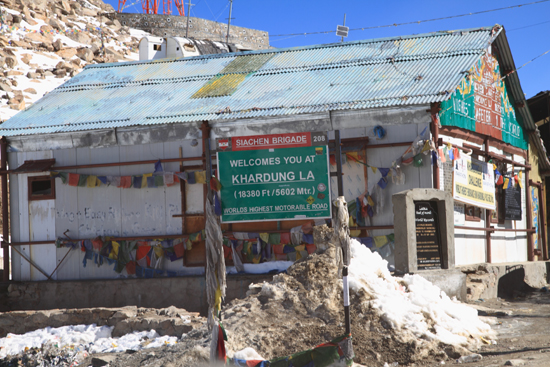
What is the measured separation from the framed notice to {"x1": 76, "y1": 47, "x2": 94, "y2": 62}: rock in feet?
132

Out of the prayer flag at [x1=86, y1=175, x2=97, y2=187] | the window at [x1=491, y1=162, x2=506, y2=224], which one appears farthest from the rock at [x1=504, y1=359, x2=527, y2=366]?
the prayer flag at [x1=86, y1=175, x2=97, y2=187]

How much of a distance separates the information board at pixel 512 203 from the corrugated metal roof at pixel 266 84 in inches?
178

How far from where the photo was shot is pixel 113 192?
15242mm

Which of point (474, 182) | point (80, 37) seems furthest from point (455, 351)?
point (80, 37)

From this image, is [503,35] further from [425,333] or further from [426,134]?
[425,333]

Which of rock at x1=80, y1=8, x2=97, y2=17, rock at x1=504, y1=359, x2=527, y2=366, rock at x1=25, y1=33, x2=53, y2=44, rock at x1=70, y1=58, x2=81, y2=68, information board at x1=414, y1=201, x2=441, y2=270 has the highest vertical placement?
rock at x1=80, y1=8, x2=97, y2=17

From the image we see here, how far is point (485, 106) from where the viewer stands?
51.7 ft

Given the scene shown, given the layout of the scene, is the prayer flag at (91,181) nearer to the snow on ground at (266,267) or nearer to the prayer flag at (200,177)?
the prayer flag at (200,177)

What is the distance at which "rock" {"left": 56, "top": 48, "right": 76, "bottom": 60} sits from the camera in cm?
4985

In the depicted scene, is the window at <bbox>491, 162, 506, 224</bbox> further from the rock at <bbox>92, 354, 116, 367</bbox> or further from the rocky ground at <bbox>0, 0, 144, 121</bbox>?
the rocky ground at <bbox>0, 0, 144, 121</bbox>

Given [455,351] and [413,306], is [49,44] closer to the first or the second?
[413,306]

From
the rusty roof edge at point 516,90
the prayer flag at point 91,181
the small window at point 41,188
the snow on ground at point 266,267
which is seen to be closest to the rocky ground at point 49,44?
the small window at point 41,188

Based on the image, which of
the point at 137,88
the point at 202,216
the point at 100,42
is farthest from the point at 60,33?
the point at 202,216

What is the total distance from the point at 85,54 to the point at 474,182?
41.5 m
